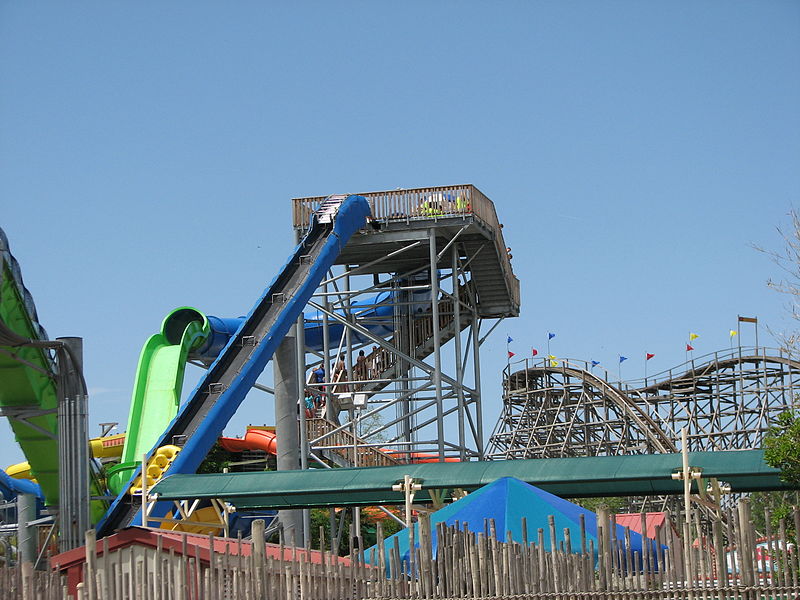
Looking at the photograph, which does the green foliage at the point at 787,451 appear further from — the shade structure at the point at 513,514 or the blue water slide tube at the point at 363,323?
the blue water slide tube at the point at 363,323

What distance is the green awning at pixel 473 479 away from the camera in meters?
19.1

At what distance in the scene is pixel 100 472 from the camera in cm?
2486

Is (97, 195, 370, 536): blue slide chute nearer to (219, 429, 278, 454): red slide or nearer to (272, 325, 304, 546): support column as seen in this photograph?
(272, 325, 304, 546): support column

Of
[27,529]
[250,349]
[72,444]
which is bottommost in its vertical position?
[27,529]

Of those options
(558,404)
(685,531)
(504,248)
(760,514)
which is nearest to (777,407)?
(760,514)

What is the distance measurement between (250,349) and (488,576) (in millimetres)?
14845

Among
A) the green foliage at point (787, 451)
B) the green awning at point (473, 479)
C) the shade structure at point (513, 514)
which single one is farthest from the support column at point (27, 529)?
the green foliage at point (787, 451)

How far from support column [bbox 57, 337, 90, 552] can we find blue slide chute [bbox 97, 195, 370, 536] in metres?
0.92

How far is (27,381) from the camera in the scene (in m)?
21.6

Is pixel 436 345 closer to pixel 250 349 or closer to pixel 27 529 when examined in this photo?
pixel 250 349

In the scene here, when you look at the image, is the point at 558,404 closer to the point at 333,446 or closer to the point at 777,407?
the point at 777,407

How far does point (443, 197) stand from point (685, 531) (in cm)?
1818

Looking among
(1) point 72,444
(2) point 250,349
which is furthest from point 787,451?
(2) point 250,349

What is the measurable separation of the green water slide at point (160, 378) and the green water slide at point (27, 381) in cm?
394
